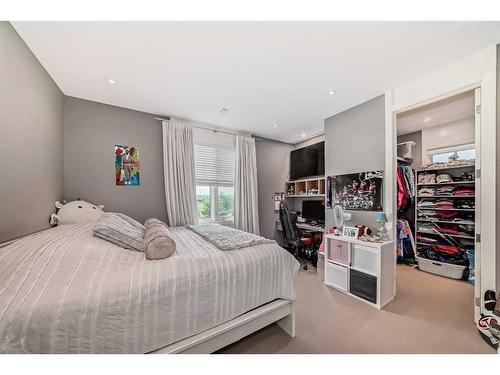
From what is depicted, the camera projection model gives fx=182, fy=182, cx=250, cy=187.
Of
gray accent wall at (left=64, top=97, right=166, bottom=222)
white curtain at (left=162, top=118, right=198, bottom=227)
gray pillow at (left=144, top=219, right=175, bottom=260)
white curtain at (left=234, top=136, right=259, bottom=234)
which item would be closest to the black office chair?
white curtain at (left=234, top=136, right=259, bottom=234)

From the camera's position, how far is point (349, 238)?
7.38ft

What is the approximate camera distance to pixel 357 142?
256cm

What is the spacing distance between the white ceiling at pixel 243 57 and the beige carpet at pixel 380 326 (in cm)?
239

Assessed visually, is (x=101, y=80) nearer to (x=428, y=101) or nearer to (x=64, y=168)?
(x=64, y=168)

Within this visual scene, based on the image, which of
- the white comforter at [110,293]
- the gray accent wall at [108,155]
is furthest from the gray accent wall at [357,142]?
the gray accent wall at [108,155]

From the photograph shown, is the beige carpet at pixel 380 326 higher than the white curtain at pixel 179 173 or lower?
lower

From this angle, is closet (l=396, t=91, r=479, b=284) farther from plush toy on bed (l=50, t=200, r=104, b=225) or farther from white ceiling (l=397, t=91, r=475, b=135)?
plush toy on bed (l=50, t=200, r=104, b=225)

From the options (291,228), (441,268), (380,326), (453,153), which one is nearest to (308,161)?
(291,228)

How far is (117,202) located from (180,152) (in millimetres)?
1115

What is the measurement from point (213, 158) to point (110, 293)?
266 cm

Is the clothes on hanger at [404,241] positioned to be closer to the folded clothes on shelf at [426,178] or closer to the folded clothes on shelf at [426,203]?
the folded clothes on shelf at [426,203]

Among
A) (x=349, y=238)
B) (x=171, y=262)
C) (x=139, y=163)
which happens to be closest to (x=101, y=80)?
(x=139, y=163)

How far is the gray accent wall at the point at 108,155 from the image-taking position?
90.2 inches

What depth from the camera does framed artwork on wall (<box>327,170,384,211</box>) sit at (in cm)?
230
